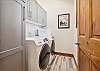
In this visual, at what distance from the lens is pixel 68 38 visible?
6.05 metres

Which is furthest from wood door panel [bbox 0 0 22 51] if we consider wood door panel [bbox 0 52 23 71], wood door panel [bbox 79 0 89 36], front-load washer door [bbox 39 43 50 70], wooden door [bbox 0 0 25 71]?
front-load washer door [bbox 39 43 50 70]

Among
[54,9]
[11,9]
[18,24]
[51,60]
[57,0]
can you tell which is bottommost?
[51,60]

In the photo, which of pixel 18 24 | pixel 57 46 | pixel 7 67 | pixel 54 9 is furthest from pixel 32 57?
pixel 54 9

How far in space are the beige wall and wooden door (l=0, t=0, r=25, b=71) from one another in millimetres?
4177

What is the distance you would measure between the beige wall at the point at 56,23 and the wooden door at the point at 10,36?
4.18m

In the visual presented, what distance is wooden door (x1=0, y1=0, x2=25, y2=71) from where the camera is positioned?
1366 mm

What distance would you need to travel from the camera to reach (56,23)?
248 inches

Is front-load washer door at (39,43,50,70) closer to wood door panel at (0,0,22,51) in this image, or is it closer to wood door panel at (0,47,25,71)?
wood door panel at (0,47,25,71)

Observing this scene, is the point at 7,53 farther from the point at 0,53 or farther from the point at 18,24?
the point at 18,24

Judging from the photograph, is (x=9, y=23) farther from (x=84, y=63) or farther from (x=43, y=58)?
(x=43, y=58)

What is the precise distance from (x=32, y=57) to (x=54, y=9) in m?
4.15

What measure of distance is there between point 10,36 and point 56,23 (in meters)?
4.82

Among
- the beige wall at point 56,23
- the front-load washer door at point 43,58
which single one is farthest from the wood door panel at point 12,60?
the beige wall at point 56,23

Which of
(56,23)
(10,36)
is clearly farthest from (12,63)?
(56,23)
